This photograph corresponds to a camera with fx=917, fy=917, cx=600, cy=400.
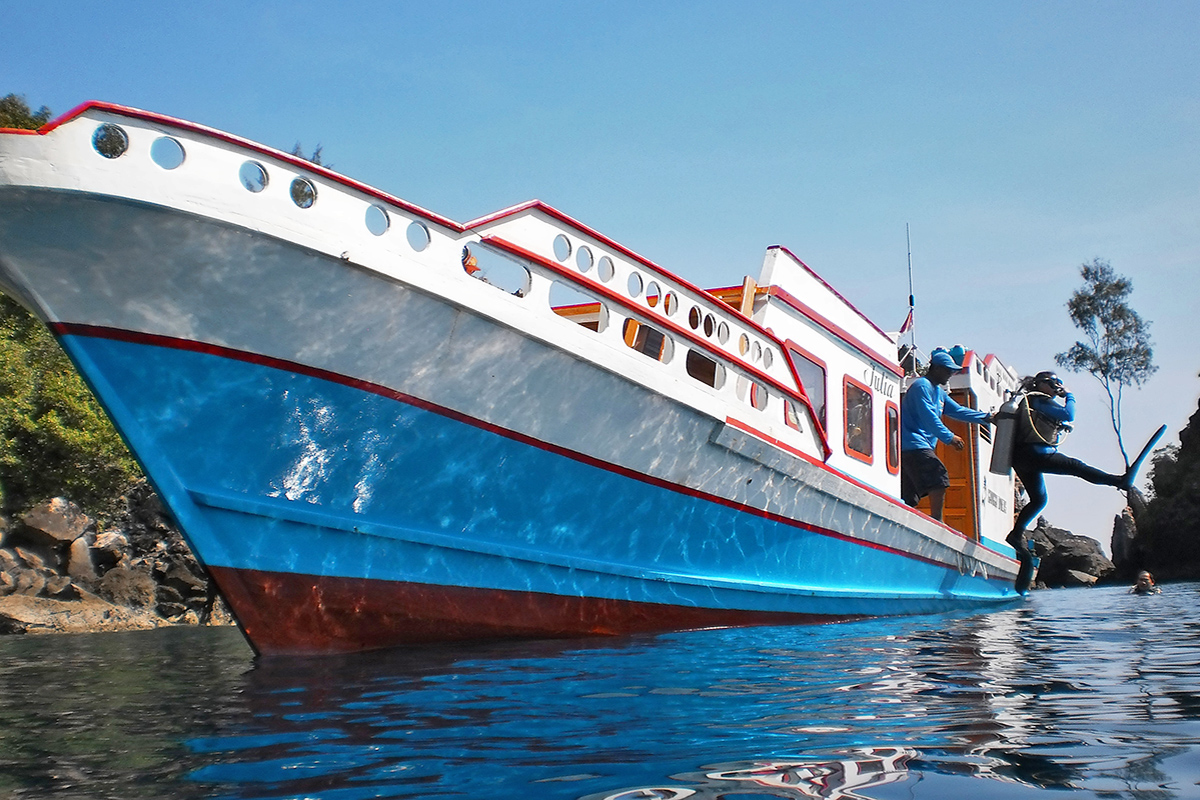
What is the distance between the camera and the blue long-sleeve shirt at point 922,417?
32.9 ft

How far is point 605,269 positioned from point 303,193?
2.03 m

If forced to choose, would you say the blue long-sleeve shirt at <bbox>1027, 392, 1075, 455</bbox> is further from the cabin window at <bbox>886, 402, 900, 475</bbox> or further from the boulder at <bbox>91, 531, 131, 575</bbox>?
the boulder at <bbox>91, 531, 131, 575</bbox>

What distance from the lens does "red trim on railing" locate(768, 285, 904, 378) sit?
27.7 feet

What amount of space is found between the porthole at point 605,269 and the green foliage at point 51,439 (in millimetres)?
17108

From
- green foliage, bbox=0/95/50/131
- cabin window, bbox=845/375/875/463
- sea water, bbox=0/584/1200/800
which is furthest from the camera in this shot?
green foliage, bbox=0/95/50/131

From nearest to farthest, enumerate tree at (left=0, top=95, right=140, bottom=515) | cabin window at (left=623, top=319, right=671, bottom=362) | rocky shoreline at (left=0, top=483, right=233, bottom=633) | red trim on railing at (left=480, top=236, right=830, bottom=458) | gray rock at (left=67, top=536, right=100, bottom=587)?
red trim on railing at (left=480, top=236, right=830, bottom=458)
cabin window at (left=623, top=319, right=671, bottom=362)
rocky shoreline at (left=0, top=483, right=233, bottom=633)
gray rock at (left=67, top=536, right=100, bottom=587)
tree at (left=0, top=95, right=140, bottom=515)

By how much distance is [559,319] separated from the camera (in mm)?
5844

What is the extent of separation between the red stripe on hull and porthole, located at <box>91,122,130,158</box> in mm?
2333

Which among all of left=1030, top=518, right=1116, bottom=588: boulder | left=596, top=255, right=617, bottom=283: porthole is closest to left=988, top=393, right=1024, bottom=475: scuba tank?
left=596, top=255, right=617, bottom=283: porthole

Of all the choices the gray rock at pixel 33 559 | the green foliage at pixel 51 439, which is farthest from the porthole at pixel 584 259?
the gray rock at pixel 33 559

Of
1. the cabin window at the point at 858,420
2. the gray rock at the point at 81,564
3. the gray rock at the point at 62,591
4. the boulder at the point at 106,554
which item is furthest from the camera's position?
the boulder at the point at 106,554

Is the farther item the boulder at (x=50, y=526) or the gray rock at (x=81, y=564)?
the boulder at (x=50, y=526)

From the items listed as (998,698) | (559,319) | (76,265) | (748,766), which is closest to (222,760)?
(748,766)

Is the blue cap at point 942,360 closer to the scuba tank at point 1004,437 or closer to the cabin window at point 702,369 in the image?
the scuba tank at point 1004,437
